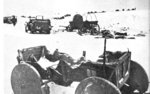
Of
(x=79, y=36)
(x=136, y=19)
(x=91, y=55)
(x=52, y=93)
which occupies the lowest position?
(x=52, y=93)

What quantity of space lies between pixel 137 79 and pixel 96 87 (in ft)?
1.89

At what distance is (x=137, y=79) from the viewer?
2.71m

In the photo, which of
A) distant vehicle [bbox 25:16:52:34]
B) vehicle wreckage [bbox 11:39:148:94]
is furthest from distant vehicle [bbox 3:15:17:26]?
vehicle wreckage [bbox 11:39:148:94]

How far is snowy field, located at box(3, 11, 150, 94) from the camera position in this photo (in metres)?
2.59

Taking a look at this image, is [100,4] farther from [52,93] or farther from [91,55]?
[52,93]

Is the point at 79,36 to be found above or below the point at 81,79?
above

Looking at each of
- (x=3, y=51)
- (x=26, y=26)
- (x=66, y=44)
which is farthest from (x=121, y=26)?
(x=3, y=51)

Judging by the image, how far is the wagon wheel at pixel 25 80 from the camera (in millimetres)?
2455

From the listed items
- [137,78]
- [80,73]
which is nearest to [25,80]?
[80,73]

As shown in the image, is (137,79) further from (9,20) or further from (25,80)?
(9,20)

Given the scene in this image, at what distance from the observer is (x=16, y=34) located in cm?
261

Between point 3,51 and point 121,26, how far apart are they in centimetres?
121

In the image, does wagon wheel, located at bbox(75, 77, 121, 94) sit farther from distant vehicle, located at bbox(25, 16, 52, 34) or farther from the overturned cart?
distant vehicle, located at bbox(25, 16, 52, 34)

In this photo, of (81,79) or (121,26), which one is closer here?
(81,79)
